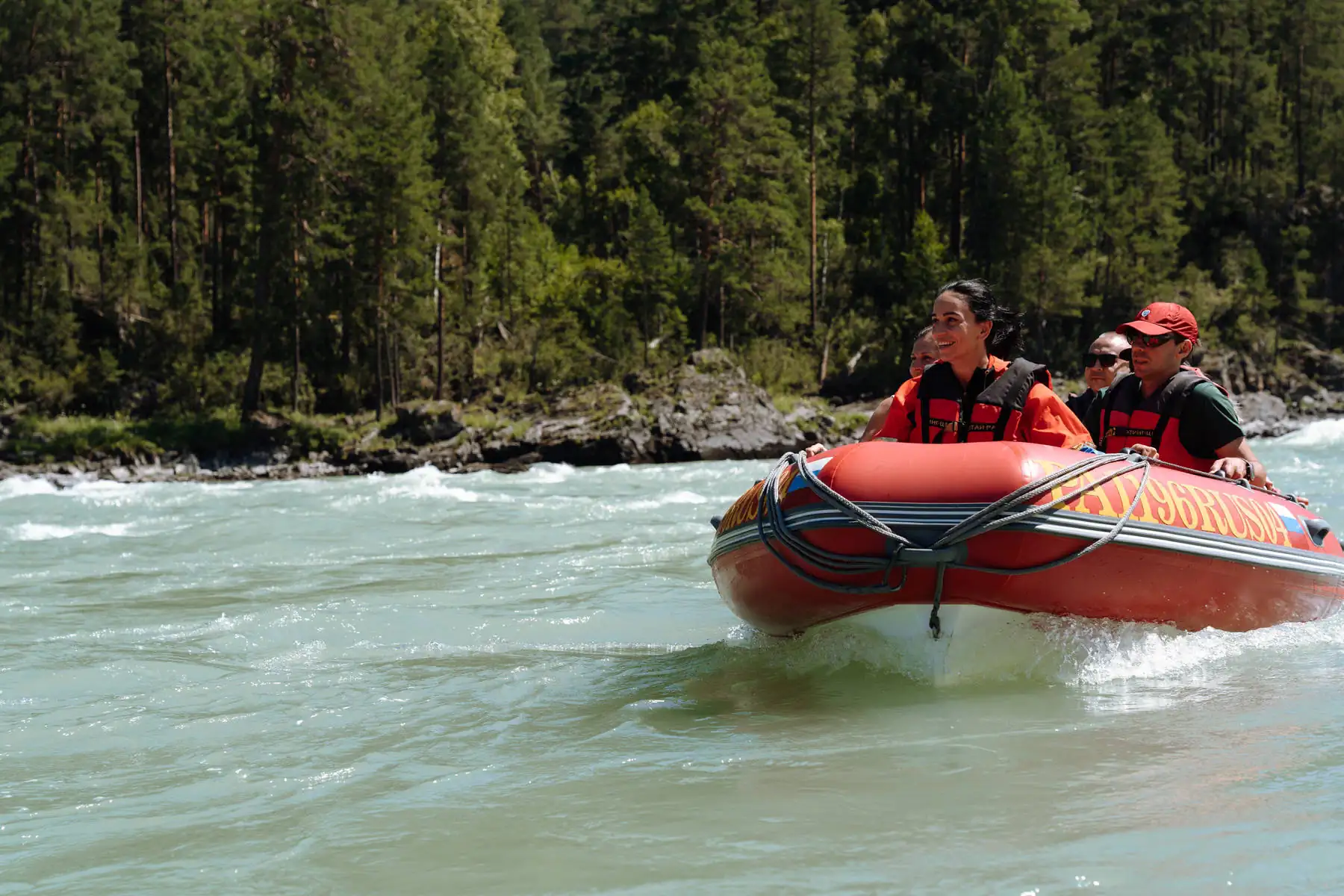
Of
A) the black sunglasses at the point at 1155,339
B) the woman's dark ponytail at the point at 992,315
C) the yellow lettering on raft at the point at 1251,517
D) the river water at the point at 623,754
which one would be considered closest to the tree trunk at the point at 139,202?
the river water at the point at 623,754

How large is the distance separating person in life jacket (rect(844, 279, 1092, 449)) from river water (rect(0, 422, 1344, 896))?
85 centimetres

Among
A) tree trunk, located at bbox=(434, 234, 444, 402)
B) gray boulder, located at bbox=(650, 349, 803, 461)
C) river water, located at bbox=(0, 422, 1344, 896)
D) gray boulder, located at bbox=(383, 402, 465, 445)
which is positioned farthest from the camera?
tree trunk, located at bbox=(434, 234, 444, 402)

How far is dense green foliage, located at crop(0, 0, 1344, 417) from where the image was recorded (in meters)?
29.2

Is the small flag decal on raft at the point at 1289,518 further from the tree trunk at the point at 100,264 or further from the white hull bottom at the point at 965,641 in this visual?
the tree trunk at the point at 100,264

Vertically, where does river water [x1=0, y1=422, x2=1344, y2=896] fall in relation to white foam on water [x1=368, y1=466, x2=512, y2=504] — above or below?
above

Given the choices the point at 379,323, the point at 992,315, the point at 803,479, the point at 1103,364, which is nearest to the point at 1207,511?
the point at 992,315

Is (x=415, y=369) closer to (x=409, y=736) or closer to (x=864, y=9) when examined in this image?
(x=864, y=9)

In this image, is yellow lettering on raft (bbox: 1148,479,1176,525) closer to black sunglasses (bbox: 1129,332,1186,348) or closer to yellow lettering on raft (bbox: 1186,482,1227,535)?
yellow lettering on raft (bbox: 1186,482,1227,535)

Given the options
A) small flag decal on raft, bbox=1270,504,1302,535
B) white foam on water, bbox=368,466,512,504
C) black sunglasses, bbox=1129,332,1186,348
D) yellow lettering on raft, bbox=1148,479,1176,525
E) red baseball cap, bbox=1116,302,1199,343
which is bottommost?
white foam on water, bbox=368,466,512,504

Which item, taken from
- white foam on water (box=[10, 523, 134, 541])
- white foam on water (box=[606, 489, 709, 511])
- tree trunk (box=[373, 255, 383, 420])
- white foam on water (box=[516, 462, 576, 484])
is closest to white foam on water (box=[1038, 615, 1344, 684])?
white foam on water (box=[606, 489, 709, 511])

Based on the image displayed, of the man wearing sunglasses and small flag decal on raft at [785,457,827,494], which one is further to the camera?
the man wearing sunglasses

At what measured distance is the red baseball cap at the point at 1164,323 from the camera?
595 cm

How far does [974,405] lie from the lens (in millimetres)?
5230

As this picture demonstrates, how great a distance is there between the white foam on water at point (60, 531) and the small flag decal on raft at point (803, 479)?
333 inches
